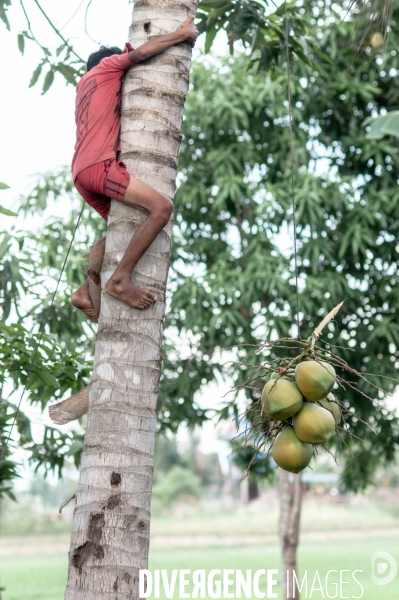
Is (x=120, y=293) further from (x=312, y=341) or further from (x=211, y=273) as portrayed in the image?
(x=211, y=273)

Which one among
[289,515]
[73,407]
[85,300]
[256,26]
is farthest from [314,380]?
[289,515]

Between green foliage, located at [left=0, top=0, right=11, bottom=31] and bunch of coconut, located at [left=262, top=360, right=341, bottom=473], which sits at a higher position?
green foliage, located at [left=0, top=0, right=11, bottom=31]

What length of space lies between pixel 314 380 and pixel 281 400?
3.3 inches

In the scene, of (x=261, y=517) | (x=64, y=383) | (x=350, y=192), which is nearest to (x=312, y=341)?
(x=64, y=383)

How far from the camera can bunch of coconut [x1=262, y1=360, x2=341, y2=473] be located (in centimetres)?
166

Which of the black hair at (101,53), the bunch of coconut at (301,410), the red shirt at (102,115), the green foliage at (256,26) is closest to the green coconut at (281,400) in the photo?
the bunch of coconut at (301,410)

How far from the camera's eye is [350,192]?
18.5ft

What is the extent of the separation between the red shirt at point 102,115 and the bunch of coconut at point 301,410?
2.51 ft

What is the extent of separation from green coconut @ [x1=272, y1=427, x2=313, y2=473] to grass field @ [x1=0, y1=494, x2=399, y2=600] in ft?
34.7

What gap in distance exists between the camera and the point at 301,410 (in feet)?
5.60

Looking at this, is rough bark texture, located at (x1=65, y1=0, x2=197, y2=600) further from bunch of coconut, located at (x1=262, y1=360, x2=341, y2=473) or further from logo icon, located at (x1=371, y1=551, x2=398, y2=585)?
logo icon, located at (x1=371, y1=551, x2=398, y2=585)

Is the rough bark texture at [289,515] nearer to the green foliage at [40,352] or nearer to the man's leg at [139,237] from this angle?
the green foliage at [40,352]

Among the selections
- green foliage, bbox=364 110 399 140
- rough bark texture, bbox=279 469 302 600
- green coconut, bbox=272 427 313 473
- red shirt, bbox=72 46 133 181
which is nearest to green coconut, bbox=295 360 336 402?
green coconut, bbox=272 427 313 473

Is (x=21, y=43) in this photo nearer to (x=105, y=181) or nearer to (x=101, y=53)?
(x=101, y=53)
